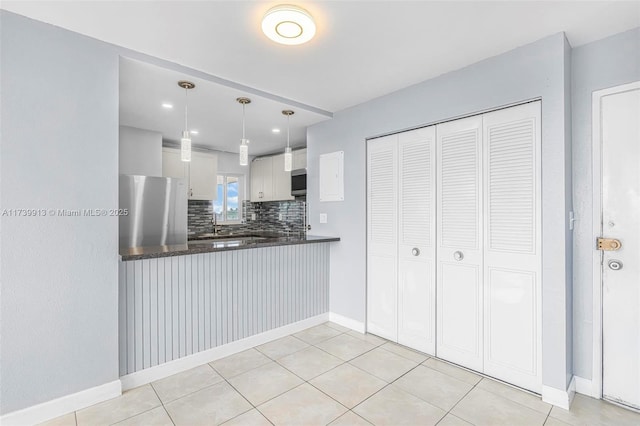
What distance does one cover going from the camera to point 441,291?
2.62m

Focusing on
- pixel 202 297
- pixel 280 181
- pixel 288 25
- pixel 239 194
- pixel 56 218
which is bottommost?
pixel 202 297

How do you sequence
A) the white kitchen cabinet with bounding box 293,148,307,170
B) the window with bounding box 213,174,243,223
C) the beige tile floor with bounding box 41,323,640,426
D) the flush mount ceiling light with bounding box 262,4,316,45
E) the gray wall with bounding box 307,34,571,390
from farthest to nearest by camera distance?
the window with bounding box 213,174,243,223
the white kitchen cabinet with bounding box 293,148,307,170
the gray wall with bounding box 307,34,571,390
the beige tile floor with bounding box 41,323,640,426
the flush mount ceiling light with bounding box 262,4,316,45

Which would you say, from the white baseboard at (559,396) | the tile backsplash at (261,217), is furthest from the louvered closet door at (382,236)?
the tile backsplash at (261,217)

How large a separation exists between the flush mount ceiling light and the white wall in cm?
282

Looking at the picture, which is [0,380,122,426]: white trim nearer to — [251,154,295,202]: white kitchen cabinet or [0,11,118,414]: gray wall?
[0,11,118,414]: gray wall

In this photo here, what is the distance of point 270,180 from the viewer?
518cm

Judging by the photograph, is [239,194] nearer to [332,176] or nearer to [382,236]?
[332,176]

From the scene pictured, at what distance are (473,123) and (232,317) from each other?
268 cm

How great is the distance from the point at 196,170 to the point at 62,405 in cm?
335

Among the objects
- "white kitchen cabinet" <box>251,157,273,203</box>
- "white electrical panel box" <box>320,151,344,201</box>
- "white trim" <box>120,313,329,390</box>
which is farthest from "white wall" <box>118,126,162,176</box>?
"white trim" <box>120,313,329,390</box>

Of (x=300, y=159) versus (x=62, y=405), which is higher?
(x=300, y=159)

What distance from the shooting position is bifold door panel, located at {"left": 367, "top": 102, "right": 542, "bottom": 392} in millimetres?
2137

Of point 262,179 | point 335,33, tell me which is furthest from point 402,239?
point 262,179

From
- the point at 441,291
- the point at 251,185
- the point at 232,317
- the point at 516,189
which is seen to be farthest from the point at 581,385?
the point at 251,185
